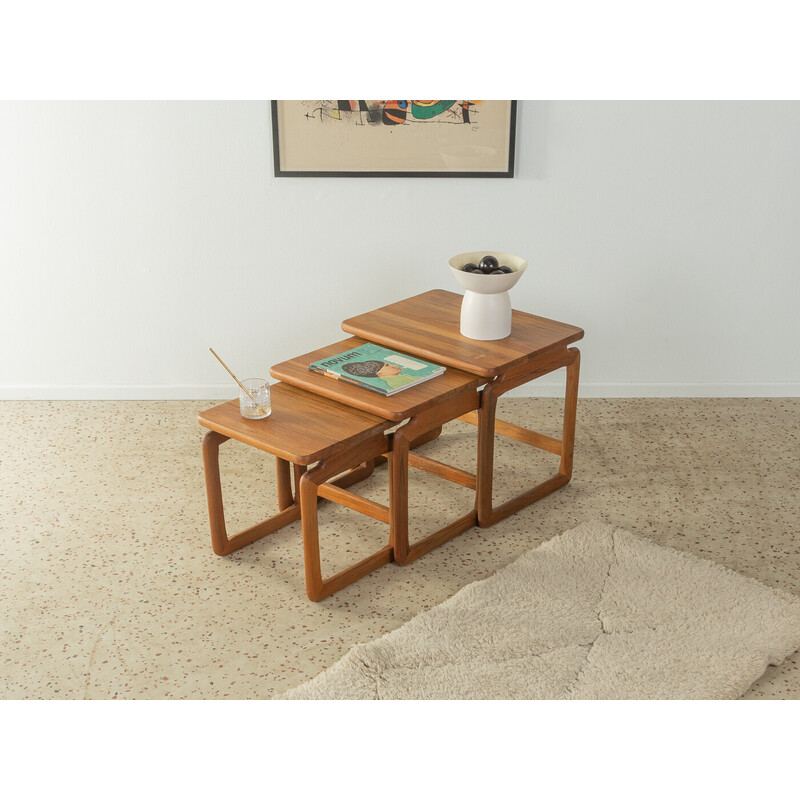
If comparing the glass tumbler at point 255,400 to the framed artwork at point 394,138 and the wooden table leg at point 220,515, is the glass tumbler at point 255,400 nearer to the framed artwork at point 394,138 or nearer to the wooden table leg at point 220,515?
the wooden table leg at point 220,515

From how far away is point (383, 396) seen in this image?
2809mm

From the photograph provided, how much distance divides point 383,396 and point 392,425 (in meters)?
0.09

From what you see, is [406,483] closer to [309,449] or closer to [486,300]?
[309,449]

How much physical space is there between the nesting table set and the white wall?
Answer: 552 mm

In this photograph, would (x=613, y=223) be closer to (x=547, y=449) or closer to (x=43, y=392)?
(x=547, y=449)

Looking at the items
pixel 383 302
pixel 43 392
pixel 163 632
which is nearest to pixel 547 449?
pixel 383 302

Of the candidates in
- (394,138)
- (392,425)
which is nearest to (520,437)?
(392,425)

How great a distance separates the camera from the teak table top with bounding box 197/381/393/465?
260cm

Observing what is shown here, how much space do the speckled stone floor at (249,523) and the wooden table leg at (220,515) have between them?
0.13 feet

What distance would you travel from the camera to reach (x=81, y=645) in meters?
2.56

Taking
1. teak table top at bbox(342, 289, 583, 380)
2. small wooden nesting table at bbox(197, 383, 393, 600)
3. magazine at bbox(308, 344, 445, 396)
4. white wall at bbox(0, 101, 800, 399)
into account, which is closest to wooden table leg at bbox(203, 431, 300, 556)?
small wooden nesting table at bbox(197, 383, 393, 600)

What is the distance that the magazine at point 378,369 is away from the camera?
2.85 m

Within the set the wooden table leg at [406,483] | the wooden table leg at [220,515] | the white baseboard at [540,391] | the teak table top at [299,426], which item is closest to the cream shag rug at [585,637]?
the wooden table leg at [406,483]

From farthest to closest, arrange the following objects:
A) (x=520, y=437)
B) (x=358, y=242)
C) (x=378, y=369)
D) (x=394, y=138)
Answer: (x=358, y=242) < (x=394, y=138) < (x=520, y=437) < (x=378, y=369)
